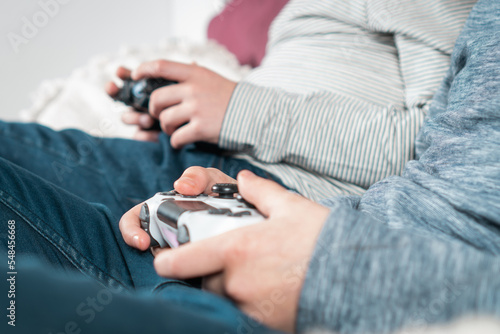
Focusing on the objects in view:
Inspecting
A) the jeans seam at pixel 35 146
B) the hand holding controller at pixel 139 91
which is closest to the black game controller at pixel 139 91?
the hand holding controller at pixel 139 91

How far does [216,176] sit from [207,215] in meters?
0.12

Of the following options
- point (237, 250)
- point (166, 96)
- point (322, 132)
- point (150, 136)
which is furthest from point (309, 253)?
point (150, 136)

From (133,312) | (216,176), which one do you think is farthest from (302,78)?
(133,312)

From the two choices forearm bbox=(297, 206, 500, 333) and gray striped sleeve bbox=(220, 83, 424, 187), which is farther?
gray striped sleeve bbox=(220, 83, 424, 187)

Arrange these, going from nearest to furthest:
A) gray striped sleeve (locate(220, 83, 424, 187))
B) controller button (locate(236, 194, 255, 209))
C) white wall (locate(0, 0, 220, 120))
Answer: controller button (locate(236, 194, 255, 209)), gray striped sleeve (locate(220, 83, 424, 187)), white wall (locate(0, 0, 220, 120))

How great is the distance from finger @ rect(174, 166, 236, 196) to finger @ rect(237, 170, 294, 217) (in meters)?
0.06

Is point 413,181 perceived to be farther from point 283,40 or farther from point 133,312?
point 283,40

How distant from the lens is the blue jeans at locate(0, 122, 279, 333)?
21 centimetres

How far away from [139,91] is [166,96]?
0.23 ft

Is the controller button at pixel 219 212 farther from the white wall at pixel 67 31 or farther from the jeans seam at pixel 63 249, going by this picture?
the white wall at pixel 67 31

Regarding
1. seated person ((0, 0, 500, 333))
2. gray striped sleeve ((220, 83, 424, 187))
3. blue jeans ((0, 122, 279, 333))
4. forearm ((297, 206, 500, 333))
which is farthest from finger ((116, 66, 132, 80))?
forearm ((297, 206, 500, 333))

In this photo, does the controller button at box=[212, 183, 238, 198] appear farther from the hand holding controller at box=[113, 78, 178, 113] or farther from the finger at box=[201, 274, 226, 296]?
the hand holding controller at box=[113, 78, 178, 113]

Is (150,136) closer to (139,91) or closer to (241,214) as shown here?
(139,91)

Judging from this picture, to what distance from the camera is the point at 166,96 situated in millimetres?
614
